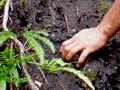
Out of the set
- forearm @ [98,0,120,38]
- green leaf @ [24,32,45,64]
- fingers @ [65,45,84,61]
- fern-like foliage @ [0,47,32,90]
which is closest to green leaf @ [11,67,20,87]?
fern-like foliage @ [0,47,32,90]

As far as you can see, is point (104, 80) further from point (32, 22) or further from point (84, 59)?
point (32, 22)

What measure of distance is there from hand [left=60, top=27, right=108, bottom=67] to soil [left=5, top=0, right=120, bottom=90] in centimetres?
7

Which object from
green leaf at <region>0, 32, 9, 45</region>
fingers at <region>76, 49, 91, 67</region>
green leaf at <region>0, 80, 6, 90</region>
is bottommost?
fingers at <region>76, 49, 91, 67</region>

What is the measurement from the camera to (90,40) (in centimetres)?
294

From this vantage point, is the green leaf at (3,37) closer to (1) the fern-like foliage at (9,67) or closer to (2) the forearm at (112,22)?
(1) the fern-like foliage at (9,67)

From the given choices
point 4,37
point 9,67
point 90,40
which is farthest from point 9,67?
point 90,40

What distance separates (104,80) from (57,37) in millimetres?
564

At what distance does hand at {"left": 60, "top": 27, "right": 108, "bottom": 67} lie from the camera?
2.90 meters

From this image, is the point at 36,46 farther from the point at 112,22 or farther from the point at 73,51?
the point at 112,22

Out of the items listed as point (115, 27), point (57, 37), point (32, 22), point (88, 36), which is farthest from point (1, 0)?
point (115, 27)

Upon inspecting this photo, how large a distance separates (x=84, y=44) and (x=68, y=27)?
325 mm

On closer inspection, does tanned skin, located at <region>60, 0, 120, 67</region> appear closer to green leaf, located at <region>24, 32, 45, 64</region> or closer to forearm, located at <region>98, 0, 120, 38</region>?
forearm, located at <region>98, 0, 120, 38</region>

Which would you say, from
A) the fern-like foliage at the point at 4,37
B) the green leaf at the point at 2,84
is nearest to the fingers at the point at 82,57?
the fern-like foliage at the point at 4,37

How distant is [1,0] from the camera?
3117 mm
